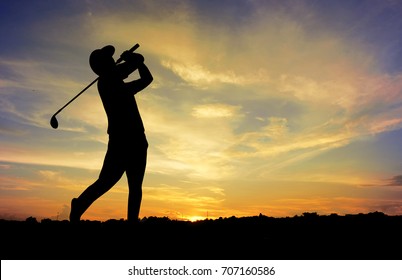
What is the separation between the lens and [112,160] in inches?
283

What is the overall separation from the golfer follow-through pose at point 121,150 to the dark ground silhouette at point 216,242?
0.49 meters

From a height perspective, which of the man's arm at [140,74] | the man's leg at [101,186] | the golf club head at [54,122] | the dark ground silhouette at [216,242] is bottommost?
the dark ground silhouette at [216,242]

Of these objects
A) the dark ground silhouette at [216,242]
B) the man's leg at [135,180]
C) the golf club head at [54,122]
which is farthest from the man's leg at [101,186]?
the golf club head at [54,122]

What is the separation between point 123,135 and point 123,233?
5.49ft

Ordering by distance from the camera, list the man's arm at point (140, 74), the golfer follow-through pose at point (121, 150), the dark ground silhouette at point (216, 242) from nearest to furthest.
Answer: the dark ground silhouette at point (216, 242)
the golfer follow-through pose at point (121, 150)
the man's arm at point (140, 74)

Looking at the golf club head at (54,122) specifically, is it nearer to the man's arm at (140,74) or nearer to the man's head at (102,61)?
the man's head at (102,61)

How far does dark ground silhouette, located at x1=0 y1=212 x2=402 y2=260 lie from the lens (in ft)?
17.1

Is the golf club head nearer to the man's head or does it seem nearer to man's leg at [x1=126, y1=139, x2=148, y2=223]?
the man's head

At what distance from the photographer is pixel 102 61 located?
24.3ft

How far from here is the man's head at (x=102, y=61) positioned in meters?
7.39

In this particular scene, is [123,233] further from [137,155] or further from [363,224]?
[363,224]

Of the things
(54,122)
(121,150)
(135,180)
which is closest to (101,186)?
(135,180)

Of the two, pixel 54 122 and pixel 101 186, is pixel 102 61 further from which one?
pixel 101 186
